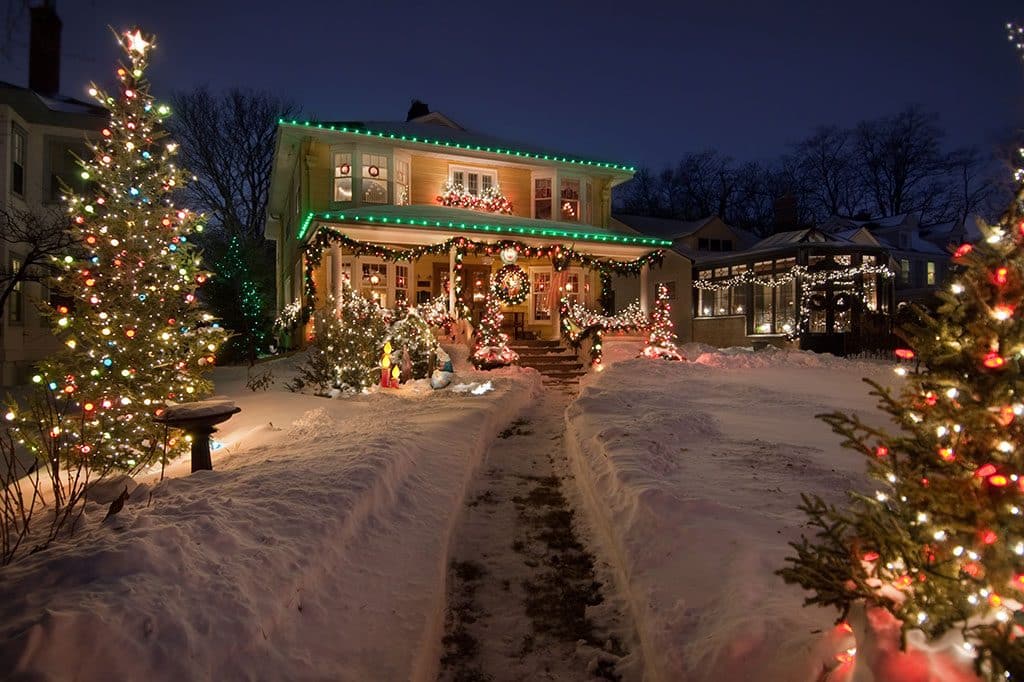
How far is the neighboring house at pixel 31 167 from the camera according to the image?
1639 cm

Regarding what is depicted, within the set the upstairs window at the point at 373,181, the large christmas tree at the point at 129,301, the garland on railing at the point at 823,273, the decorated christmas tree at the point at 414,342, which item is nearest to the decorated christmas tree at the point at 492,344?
the decorated christmas tree at the point at 414,342

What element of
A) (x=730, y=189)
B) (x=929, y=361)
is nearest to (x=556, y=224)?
(x=929, y=361)

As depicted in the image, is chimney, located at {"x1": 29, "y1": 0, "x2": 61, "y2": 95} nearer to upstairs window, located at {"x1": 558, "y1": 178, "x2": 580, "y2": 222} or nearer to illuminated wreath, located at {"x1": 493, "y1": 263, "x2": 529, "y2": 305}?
illuminated wreath, located at {"x1": 493, "y1": 263, "x2": 529, "y2": 305}

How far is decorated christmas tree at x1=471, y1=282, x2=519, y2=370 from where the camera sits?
1536 centimetres

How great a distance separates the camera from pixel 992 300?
2.69 m

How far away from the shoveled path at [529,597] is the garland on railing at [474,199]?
14114 mm

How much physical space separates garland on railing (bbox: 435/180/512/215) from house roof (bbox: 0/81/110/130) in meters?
10.2

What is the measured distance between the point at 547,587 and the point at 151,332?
678cm

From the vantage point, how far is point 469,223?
17.7m

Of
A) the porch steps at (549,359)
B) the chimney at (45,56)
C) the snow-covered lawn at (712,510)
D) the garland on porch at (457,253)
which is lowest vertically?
the snow-covered lawn at (712,510)

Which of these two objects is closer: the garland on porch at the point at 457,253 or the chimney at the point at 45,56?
the garland on porch at the point at 457,253

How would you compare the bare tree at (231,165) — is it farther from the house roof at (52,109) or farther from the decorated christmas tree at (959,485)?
the decorated christmas tree at (959,485)

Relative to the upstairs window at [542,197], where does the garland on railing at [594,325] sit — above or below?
below

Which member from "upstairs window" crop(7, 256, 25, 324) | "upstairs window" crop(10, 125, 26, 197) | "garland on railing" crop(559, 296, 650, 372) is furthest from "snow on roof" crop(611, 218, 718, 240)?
"upstairs window" crop(7, 256, 25, 324)
